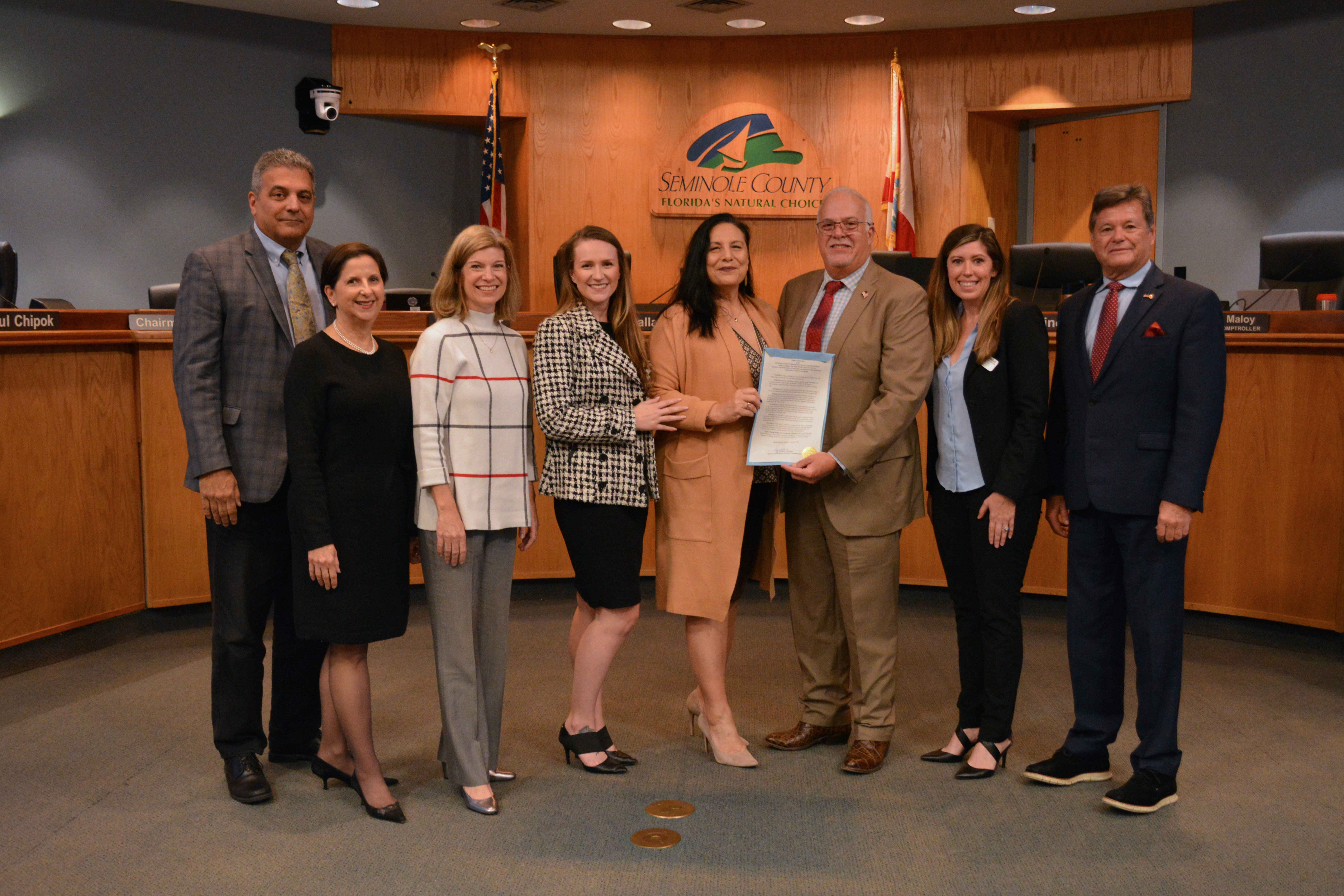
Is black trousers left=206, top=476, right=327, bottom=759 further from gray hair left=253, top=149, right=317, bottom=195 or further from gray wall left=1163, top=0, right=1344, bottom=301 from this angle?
gray wall left=1163, top=0, right=1344, bottom=301

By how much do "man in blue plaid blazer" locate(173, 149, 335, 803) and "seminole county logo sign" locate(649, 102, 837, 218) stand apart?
16.7 feet

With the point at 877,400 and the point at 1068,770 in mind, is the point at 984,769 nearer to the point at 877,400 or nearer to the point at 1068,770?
the point at 1068,770

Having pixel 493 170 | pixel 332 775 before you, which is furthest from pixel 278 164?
pixel 493 170

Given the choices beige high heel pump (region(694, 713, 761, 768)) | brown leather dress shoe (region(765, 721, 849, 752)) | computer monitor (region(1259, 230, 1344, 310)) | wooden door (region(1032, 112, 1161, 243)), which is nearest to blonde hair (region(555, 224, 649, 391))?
beige high heel pump (region(694, 713, 761, 768))

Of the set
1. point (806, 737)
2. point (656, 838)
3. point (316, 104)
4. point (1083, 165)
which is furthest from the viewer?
point (1083, 165)

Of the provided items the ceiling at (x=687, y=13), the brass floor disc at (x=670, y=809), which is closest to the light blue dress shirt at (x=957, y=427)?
the brass floor disc at (x=670, y=809)

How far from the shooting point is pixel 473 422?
2.68 metres

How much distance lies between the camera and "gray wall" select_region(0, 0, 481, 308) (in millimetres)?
6789

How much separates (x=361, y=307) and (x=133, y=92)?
5.72m

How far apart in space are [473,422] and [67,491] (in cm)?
235

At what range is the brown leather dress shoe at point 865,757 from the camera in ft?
9.91

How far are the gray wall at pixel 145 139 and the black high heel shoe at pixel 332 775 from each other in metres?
5.37

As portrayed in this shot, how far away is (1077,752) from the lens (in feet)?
9.70

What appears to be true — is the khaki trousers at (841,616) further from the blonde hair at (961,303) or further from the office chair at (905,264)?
the office chair at (905,264)
